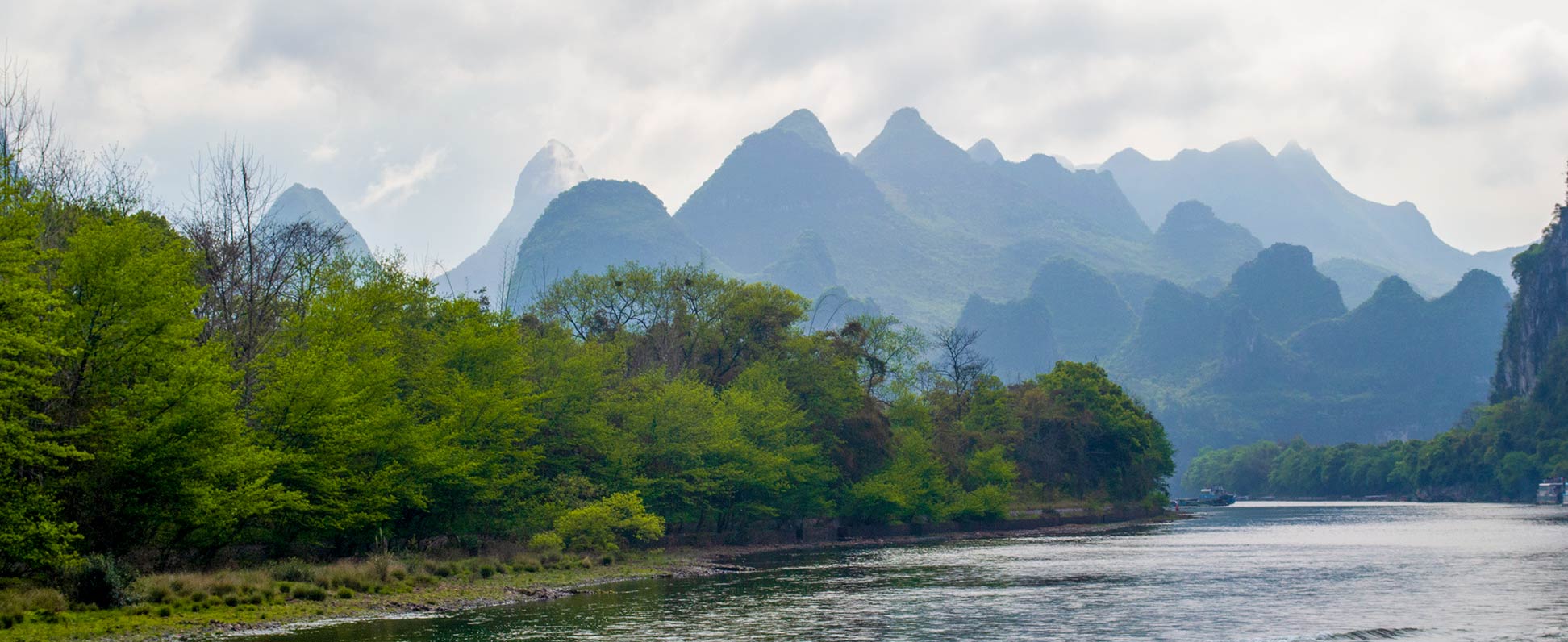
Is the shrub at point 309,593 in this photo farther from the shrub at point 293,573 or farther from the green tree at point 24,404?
the green tree at point 24,404

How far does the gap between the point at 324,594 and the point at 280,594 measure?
59.5 inches

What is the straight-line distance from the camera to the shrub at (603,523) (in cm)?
6125

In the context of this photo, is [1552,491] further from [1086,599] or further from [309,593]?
[309,593]

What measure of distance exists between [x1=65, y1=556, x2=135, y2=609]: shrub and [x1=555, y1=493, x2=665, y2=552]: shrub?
27.2 meters

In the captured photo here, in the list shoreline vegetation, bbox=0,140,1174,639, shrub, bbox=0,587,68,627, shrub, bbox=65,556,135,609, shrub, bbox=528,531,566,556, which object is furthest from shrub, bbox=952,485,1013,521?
shrub, bbox=0,587,68,627

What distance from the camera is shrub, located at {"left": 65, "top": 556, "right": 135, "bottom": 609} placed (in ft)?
112

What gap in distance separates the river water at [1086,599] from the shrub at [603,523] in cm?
676

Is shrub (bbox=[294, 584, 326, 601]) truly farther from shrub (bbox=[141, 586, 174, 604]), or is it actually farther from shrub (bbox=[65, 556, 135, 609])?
shrub (bbox=[65, 556, 135, 609])

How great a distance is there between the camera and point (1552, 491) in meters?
150

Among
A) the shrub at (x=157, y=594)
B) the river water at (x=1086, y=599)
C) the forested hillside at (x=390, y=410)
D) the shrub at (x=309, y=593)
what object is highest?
the forested hillside at (x=390, y=410)

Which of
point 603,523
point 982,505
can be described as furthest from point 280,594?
point 982,505

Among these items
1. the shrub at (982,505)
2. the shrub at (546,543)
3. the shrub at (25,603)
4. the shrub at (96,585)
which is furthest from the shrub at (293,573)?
the shrub at (982,505)

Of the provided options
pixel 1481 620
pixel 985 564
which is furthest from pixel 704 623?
pixel 985 564

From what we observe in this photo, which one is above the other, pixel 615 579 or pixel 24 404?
pixel 24 404
